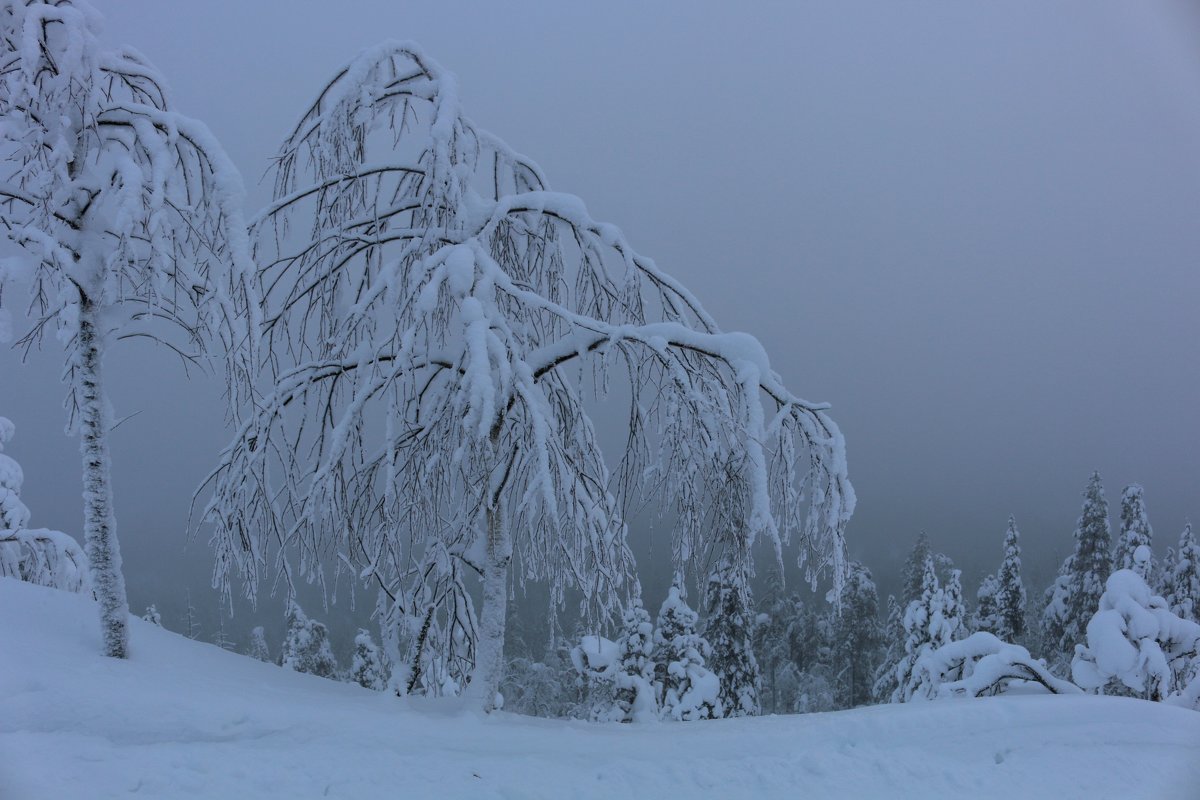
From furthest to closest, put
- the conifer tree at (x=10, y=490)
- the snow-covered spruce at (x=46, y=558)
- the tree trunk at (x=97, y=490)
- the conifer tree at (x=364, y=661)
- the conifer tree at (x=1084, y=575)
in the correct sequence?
the conifer tree at (x=1084, y=575)
the conifer tree at (x=364, y=661)
the conifer tree at (x=10, y=490)
the snow-covered spruce at (x=46, y=558)
the tree trunk at (x=97, y=490)

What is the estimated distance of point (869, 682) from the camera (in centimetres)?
3888

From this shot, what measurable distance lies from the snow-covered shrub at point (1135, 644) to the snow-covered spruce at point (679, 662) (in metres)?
9.74

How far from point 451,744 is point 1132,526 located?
3443 cm

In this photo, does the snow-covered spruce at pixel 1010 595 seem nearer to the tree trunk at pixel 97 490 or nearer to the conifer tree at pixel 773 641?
the conifer tree at pixel 773 641

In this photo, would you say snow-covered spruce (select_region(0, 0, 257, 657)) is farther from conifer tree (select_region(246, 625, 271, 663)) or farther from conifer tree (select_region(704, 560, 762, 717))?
conifer tree (select_region(246, 625, 271, 663))

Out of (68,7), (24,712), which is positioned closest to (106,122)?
(68,7)

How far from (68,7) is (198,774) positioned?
542 centimetres

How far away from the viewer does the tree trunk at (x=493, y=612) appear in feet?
17.9

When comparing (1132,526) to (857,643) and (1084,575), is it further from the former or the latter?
(857,643)

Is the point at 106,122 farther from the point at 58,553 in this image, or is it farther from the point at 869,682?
the point at 869,682

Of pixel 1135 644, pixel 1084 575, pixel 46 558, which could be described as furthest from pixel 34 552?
pixel 1084 575

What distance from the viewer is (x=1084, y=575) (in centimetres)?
2964

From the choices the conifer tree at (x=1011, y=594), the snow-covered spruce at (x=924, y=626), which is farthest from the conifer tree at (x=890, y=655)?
the conifer tree at (x=1011, y=594)

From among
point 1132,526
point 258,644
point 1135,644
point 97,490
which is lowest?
point 258,644
